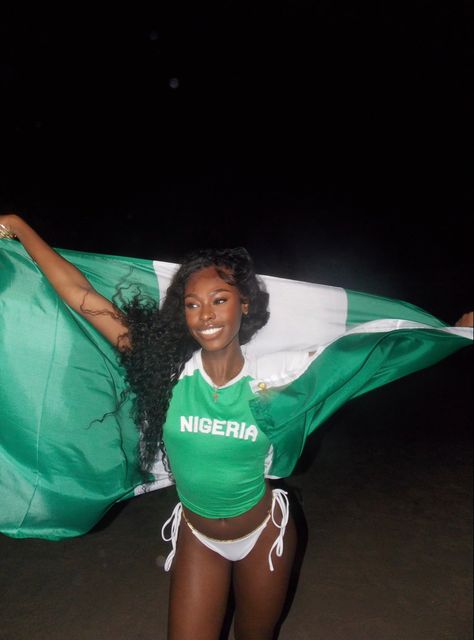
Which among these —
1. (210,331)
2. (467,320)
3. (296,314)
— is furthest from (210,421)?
(467,320)

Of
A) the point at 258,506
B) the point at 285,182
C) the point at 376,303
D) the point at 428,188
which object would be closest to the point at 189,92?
the point at 285,182

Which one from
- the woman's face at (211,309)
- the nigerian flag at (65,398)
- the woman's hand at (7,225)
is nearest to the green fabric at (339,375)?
the nigerian flag at (65,398)

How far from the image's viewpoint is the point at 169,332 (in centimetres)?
198

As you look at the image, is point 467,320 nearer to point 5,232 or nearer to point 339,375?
point 339,375

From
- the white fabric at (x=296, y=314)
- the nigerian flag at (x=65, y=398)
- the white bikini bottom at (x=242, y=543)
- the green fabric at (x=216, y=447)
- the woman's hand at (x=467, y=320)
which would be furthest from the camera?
the white fabric at (x=296, y=314)

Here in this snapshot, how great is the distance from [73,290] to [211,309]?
2.14 feet

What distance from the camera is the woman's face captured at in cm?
178

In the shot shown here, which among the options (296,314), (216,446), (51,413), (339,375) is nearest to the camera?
(216,446)

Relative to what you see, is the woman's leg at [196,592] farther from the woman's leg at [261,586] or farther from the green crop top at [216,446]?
the green crop top at [216,446]

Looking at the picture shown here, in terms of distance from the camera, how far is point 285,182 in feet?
49.9

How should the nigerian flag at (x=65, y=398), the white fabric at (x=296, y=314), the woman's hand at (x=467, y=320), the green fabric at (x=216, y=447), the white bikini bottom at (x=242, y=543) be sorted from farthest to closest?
1. the white fabric at (x=296, y=314)
2. the nigerian flag at (x=65, y=398)
3. the woman's hand at (x=467, y=320)
4. the white bikini bottom at (x=242, y=543)
5. the green fabric at (x=216, y=447)

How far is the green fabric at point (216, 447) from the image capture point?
1.74 meters

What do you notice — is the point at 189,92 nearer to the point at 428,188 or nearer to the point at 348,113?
the point at 348,113

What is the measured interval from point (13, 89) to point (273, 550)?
1204cm
